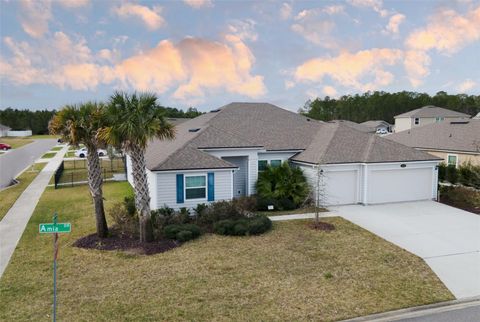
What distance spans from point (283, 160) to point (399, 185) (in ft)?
22.4

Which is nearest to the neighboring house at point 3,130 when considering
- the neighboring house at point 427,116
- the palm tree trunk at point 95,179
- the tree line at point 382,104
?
the tree line at point 382,104

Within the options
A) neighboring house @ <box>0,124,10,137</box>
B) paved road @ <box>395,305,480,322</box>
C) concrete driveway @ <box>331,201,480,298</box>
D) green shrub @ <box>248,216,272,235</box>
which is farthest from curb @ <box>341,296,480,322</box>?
neighboring house @ <box>0,124,10,137</box>

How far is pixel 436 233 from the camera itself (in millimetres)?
14680

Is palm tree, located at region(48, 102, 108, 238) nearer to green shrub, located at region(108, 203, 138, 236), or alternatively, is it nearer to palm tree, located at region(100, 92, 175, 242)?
palm tree, located at region(100, 92, 175, 242)

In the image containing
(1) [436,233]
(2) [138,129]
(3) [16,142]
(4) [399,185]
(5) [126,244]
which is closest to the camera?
(2) [138,129]

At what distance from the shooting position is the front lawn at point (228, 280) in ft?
27.5

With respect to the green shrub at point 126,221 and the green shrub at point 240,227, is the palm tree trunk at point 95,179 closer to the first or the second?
the green shrub at point 126,221

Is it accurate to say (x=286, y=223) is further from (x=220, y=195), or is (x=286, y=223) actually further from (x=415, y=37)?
(x=415, y=37)

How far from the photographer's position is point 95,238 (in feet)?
45.1

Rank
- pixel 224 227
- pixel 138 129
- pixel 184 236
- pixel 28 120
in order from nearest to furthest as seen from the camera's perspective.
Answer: pixel 138 129 → pixel 184 236 → pixel 224 227 → pixel 28 120

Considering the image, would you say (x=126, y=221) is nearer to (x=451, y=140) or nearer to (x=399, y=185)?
(x=399, y=185)

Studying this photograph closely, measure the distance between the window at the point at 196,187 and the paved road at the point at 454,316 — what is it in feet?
36.9

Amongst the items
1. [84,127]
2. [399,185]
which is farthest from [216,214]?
[399,185]

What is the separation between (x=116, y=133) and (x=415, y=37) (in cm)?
2261
